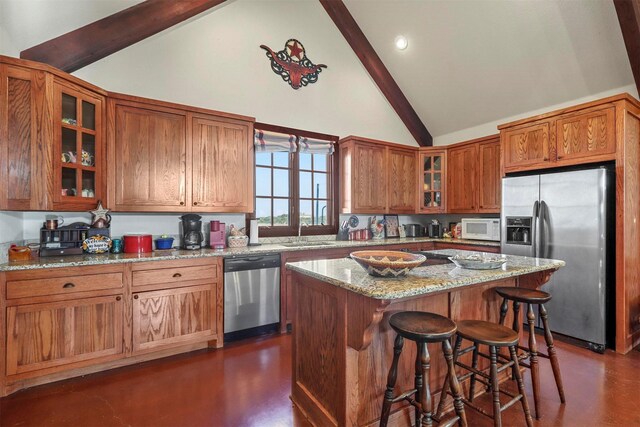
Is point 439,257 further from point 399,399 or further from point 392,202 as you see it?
point 392,202

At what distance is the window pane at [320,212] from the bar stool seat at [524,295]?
2583 mm

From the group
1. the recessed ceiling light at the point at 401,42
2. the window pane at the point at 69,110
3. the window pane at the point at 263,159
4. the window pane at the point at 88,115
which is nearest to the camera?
the window pane at the point at 69,110

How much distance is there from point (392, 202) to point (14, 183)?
4.05 metres

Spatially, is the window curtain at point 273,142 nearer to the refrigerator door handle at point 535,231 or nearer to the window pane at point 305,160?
the window pane at point 305,160

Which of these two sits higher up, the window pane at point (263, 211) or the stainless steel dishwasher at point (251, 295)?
the window pane at point (263, 211)

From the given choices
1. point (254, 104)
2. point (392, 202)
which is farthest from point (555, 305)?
point (254, 104)

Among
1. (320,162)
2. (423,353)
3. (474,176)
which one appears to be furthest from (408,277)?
(474,176)

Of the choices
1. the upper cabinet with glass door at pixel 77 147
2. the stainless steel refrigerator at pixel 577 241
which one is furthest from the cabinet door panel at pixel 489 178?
the upper cabinet with glass door at pixel 77 147

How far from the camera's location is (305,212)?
4.21 metres

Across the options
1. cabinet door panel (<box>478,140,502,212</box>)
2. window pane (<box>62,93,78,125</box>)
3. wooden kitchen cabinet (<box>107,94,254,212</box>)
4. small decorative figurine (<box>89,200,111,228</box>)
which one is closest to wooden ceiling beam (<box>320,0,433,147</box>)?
cabinet door panel (<box>478,140,502,212</box>)

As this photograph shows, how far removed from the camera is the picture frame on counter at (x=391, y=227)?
15.6ft

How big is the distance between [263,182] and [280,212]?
45 cm

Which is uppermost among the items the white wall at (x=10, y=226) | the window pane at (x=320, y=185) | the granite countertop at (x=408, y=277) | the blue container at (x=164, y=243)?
the window pane at (x=320, y=185)

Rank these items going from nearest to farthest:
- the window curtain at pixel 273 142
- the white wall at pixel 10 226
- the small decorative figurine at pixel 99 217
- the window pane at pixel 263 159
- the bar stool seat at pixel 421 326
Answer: the bar stool seat at pixel 421 326 → the white wall at pixel 10 226 → the small decorative figurine at pixel 99 217 → the window curtain at pixel 273 142 → the window pane at pixel 263 159
